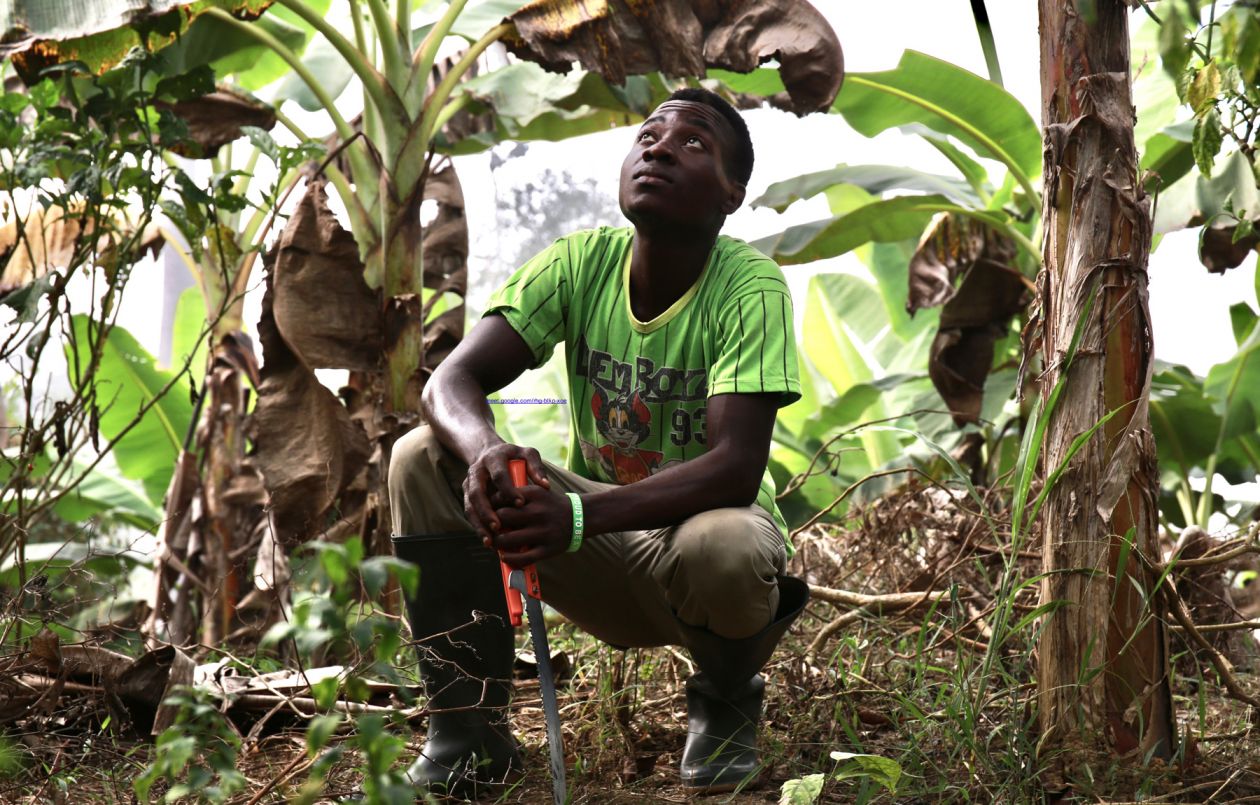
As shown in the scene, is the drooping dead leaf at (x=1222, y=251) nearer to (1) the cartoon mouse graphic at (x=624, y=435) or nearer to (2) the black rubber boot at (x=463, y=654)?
(1) the cartoon mouse graphic at (x=624, y=435)

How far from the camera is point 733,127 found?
92.4 inches

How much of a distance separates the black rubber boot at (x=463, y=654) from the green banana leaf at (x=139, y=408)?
326 centimetres

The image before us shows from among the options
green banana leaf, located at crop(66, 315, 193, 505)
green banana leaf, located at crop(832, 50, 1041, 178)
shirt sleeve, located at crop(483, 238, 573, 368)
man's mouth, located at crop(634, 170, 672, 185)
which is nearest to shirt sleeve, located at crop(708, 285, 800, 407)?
man's mouth, located at crop(634, 170, 672, 185)

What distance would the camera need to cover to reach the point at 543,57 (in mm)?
3273

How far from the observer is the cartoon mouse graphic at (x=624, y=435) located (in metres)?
2.32

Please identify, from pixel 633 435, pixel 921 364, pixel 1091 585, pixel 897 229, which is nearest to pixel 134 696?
pixel 633 435

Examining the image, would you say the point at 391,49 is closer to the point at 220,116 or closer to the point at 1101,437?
the point at 220,116

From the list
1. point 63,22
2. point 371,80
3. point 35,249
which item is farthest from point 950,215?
point 35,249

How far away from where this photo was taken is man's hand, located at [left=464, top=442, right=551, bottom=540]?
1.85 m

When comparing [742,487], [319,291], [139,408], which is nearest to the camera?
[742,487]

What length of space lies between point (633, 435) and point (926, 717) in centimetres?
77

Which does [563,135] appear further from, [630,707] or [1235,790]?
[1235,790]

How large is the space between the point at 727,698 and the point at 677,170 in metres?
0.98

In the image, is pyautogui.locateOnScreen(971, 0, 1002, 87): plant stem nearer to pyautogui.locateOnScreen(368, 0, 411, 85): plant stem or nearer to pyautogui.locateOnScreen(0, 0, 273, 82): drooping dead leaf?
pyautogui.locateOnScreen(368, 0, 411, 85): plant stem
